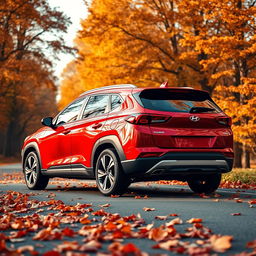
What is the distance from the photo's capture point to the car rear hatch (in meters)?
8.45

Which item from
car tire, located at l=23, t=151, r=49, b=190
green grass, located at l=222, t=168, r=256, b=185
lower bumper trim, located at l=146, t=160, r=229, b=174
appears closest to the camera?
lower bumper trim, located at l=146, t=160, r=229, b=174

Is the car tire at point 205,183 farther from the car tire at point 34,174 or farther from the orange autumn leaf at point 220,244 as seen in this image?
Result: the orange autumn leaf at point 220,244

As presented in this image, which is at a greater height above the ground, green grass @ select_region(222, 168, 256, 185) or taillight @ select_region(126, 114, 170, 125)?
taillight @ select_region(126, 114, 170, 125)

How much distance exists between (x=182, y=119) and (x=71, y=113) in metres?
2.90

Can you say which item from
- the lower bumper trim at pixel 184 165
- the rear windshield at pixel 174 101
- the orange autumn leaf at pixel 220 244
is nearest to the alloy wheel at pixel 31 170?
the rear windshield at pixel 174 101

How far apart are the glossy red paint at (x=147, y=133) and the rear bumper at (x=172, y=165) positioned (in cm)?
8

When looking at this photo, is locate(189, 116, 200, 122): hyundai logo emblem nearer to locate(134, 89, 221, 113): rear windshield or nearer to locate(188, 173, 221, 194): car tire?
locate(134, 89, 221, 113): rear windshield

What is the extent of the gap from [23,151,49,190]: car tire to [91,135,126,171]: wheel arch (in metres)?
2.14

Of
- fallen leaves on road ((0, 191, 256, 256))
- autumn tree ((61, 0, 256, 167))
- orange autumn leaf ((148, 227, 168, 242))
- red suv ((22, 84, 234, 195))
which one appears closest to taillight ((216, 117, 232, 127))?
red suv ((22, 84, 234, 195))

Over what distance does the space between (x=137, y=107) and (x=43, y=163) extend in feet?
10.9

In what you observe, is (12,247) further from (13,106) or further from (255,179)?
(13,106)

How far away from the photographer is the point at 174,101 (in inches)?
347

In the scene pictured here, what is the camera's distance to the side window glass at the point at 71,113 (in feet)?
34.1

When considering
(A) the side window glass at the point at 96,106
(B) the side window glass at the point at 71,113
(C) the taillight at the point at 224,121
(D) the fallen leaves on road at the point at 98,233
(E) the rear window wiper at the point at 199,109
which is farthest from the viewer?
(B) the side window glass at the point at 71,113
